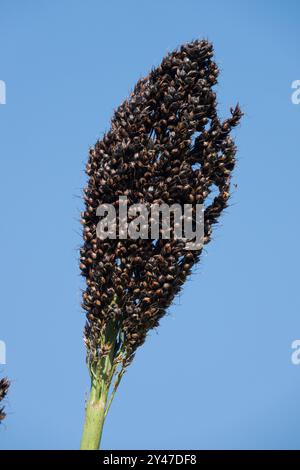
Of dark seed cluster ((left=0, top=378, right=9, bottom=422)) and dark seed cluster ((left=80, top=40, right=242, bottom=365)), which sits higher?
dark seed cluster ((left=80, top=40, right=242, bottom=365))

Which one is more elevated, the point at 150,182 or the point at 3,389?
the point at 150,182

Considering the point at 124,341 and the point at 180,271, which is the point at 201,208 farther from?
the point at 124,341

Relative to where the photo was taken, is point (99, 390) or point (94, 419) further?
point (99, 390)

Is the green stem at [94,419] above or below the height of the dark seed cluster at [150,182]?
below

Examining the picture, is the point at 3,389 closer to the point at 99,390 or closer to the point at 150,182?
the point at 99,390

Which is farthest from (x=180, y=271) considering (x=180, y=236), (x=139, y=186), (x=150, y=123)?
(x=150, y=123)

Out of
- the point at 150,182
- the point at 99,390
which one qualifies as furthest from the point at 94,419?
the point at 150,182

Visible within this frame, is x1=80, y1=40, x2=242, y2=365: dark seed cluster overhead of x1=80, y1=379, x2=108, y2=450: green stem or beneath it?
overhead
